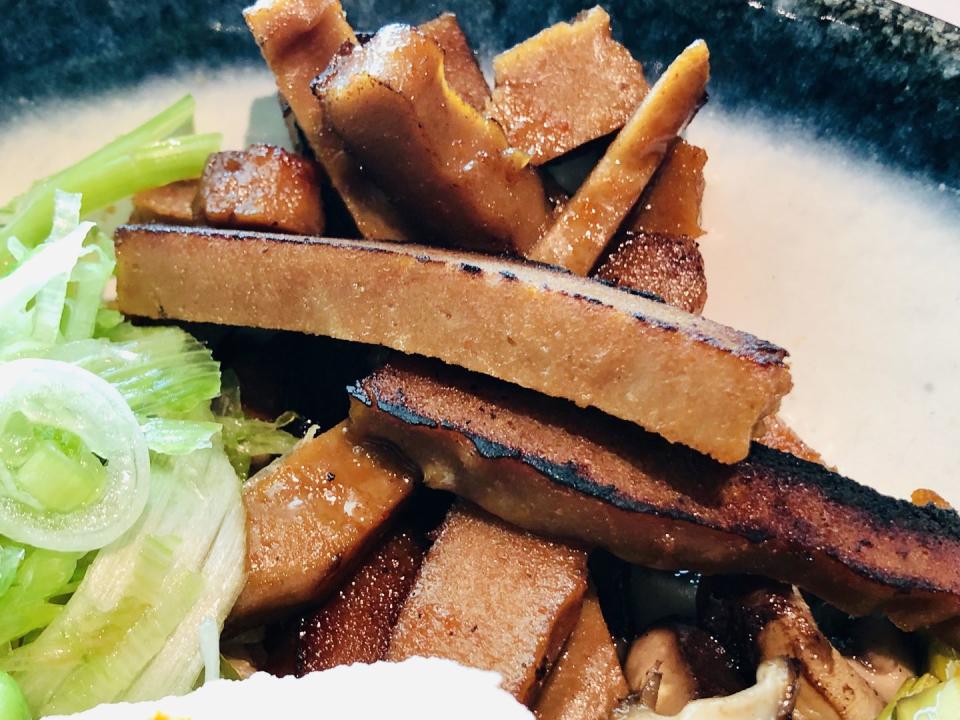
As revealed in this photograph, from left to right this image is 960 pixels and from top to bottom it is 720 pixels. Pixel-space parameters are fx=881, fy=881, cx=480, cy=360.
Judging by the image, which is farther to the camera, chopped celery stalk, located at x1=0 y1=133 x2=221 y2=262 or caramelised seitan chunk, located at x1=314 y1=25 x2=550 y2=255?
chopped celery stalk, located at x1=0 y1=133 x2=221 y2=262

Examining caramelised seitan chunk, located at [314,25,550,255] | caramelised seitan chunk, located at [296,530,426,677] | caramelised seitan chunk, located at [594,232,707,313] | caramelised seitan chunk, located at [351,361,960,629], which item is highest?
caramelised seitan chunk, located at [314,25,550,255]

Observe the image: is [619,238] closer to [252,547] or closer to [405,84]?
[405,84]

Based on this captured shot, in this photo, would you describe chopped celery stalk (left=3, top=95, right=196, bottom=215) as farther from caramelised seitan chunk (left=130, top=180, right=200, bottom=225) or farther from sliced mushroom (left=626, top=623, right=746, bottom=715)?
sliced mushroom (left=626, top=623, right=746, bottom=715)

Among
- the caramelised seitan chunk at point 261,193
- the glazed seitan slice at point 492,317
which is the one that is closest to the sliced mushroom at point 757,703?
the glazed seitan slice at point 492,317

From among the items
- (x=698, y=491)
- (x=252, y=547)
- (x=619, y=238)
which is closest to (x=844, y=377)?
(x=619, y=238)

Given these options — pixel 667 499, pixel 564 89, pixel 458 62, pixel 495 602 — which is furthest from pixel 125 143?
pixel 667 499

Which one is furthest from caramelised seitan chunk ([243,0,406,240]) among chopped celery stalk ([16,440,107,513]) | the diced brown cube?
chopped celery stalk ([16,440,107,513])

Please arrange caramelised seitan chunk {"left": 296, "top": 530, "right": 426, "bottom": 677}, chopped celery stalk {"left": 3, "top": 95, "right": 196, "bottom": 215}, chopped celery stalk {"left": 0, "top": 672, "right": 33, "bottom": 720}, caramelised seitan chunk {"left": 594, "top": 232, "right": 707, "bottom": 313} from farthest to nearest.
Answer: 1. chopped celery stalk {"left": 3, "top": 95, "right": 196, "bottom": 215}
2. caramelised seitan chunk {"left": 594, "top": 232, "right": 707, "bottom": 313}
3. caramelised seitan chunk {"left": 296, "top": 530, "right": 426, "bottom": 677}
4. chopped celery stalk {"left": 0, "top": 672, "right": 33, "bottom": 720}

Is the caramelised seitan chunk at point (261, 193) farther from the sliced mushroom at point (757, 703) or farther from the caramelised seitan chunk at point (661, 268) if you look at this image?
the sliced mushroom at point (757, 703)
